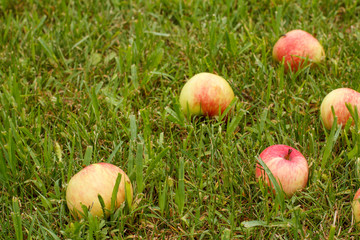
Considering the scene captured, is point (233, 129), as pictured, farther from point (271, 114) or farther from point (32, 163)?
point (32, 163)

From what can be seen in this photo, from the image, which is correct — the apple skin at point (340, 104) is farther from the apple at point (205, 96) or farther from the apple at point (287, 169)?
the apple at point (205, 96)

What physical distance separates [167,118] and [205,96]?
27 centimetres

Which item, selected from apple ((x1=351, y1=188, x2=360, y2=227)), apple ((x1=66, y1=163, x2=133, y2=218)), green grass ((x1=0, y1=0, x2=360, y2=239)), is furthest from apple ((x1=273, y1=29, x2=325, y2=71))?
apple ((x1=66, y1=163, x2=133, y2=218))

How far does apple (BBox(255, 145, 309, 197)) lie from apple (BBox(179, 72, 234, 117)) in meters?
0.51

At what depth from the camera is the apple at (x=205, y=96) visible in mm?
2420

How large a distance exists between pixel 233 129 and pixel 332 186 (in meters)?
0.60

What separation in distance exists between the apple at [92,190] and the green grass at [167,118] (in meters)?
0.06

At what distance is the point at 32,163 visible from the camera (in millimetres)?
2270

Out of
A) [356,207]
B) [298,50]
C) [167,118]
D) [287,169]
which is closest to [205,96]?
[167,118]

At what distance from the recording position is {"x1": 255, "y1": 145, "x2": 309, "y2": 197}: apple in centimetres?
195

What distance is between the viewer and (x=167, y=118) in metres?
2.51

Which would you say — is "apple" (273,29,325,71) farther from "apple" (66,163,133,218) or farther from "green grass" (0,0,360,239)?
"apple" (66,163,133,218)

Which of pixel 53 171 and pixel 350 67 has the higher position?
pixel 350 67

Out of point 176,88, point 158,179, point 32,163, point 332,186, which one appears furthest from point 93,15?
point 332,186
